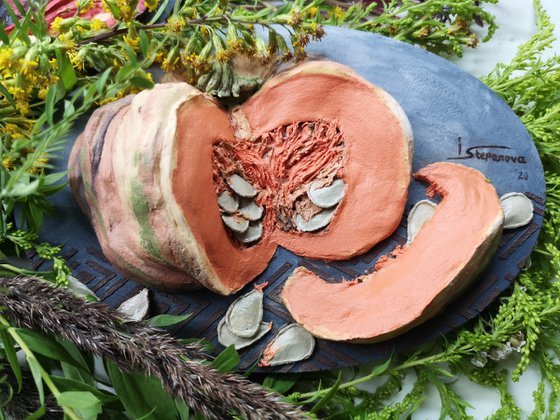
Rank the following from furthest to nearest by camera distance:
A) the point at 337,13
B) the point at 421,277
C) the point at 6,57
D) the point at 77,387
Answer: the point at 337,13 < the point at 421,277 < the point at 77,387 < the point at 6,57

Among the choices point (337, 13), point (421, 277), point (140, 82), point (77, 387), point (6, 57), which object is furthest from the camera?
point (337, 13)

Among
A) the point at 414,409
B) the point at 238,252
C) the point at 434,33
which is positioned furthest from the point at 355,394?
the point at 434,33

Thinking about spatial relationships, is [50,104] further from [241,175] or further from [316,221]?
[316,221]

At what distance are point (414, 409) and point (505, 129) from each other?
555mm

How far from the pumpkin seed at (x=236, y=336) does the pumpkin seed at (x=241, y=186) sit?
237mm

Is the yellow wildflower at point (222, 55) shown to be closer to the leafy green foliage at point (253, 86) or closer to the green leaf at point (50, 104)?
the leafy green foliage at point (253, 86)

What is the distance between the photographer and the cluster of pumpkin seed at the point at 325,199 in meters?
1.14

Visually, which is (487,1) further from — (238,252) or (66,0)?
(66,0)

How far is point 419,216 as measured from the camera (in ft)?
3.73

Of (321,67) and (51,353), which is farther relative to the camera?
(321,67)

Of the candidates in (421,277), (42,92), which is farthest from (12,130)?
(421,277)

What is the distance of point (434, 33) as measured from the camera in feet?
4.32

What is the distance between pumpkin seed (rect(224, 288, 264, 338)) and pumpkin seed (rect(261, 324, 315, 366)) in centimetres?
5

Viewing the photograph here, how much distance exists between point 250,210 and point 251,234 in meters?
0.04
